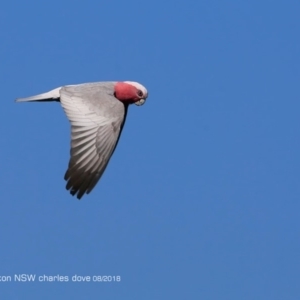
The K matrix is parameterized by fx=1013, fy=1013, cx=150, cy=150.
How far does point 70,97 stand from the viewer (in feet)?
67.3

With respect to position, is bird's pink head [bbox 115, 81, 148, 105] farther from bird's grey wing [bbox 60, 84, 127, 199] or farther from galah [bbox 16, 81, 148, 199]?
bird's grey wing [bbox 60, 84, 127, 199]

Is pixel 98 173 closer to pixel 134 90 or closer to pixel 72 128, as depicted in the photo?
pixel 72 128

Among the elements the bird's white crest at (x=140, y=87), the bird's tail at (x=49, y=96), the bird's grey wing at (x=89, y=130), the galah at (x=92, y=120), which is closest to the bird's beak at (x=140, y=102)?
the galah at (x=92, y=120)

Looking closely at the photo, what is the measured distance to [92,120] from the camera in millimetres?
19750

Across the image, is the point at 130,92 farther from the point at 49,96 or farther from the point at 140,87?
the point at 49,96

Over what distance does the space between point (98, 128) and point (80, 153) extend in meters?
0.95

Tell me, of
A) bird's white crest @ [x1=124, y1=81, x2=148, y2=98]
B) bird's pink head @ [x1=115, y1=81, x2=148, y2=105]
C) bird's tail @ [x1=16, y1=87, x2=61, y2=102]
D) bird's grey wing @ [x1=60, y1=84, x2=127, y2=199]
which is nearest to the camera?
bird's grey wing @ [x1=60, y1=84, x2=127, y2=199]

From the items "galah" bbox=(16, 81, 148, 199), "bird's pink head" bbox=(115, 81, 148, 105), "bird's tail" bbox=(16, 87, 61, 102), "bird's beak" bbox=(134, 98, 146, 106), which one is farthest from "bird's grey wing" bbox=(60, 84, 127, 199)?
"bird's beak" bbox=(134, 98, 146, 106)

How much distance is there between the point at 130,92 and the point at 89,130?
2.55 meters

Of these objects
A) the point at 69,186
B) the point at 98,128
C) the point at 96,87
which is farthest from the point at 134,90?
the point at 69,186

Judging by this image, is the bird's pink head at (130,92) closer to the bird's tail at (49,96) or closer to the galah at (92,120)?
the galah at (92,120)

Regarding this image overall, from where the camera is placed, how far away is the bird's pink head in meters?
21.6

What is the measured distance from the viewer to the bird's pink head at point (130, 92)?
21609 millimetres

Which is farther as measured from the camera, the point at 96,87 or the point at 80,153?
the point at 96,87
